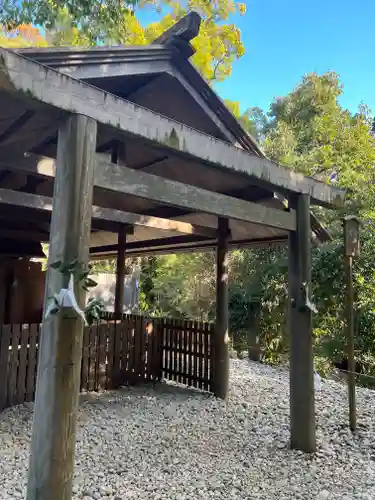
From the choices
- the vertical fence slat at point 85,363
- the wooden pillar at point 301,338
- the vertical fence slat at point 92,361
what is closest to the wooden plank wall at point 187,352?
the vertical fence slat at point 92,361

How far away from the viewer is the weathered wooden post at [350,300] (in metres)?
4.38

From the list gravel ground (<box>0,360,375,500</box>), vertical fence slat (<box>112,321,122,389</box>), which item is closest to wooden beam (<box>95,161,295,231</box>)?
gravel ground (<box>0,360,375,500</box>)

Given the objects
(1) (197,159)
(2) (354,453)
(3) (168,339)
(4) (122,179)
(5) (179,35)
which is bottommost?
(2) (354,453)

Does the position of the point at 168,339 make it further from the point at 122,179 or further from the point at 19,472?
the point at 122,179

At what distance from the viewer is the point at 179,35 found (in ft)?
10.4

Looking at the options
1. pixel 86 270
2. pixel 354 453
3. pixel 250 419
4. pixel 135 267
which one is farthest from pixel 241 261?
pixel 86 270

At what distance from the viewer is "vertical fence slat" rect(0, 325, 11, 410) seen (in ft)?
14.4

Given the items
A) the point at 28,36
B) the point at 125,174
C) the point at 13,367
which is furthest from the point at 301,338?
the point at 28,36

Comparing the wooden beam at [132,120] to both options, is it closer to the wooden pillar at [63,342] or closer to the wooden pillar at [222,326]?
the wooden pillar at [63,342]

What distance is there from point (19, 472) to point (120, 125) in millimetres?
2725

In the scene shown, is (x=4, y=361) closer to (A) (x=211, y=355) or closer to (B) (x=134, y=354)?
(B) (x=134, y=354)

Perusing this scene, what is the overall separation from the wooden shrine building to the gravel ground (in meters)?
0.42

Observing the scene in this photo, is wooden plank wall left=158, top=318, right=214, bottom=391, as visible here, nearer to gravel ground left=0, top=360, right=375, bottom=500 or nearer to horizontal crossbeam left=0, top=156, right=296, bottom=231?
gravel ground left=0, top=360, right=375, bottom=500

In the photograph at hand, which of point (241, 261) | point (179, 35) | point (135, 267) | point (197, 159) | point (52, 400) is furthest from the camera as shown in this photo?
point (135, 267)
